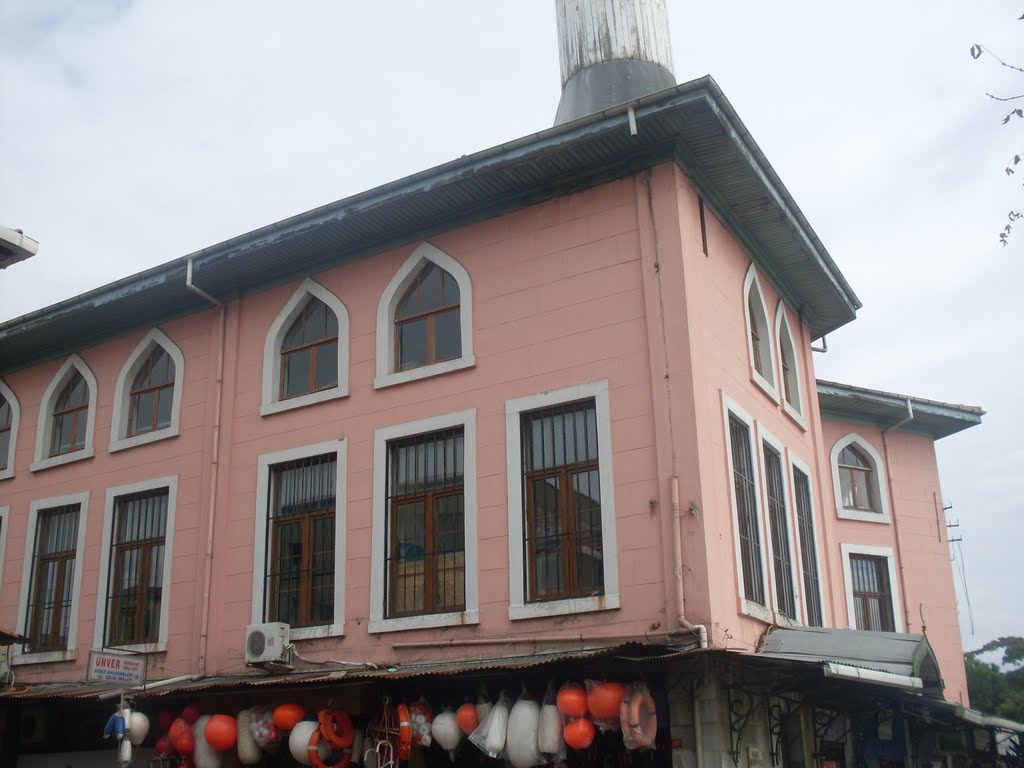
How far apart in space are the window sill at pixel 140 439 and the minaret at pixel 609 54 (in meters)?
7.40

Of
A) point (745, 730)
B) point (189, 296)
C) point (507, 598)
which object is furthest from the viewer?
point (189, 296)

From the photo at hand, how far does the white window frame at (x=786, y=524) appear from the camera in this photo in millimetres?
13727

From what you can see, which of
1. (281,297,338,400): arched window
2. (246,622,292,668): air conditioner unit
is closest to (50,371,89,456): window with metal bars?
(281,297,338,400): arched window

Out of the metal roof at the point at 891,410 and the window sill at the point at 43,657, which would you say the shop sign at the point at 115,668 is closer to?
the window sill at the point at 43,657

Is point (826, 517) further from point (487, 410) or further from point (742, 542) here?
point (487, 410)

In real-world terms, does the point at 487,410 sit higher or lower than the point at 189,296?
lower

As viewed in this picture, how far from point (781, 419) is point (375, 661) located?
628cm

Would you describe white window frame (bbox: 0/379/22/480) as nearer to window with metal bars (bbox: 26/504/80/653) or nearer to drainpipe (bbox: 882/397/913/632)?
window with metal bars (bbox: 26/504/80/653)

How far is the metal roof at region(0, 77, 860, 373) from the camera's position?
12.8m

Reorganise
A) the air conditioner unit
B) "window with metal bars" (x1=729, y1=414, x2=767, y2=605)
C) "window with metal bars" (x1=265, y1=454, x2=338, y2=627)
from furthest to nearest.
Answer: "window with metal bars" (x1=265, y1=454, x2=338, y2=627)
the air conditioner unit
"window with metal bars" (x1=729, y1=414, x2=767, y2=605)

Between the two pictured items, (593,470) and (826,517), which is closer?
(593,470)

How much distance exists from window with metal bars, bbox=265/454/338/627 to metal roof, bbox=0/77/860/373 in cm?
273

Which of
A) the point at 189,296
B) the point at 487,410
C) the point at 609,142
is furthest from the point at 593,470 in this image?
the point at 189,296

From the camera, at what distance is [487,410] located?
43.7 feet
